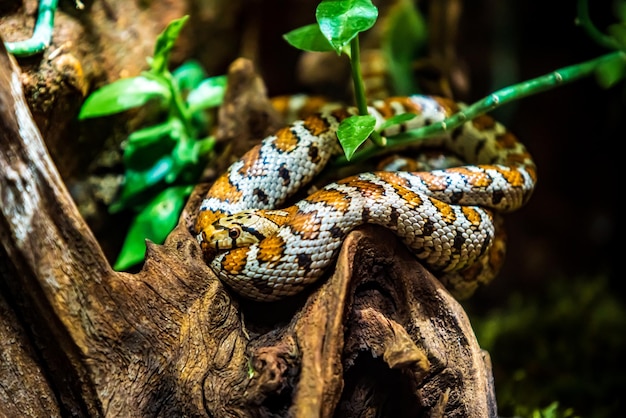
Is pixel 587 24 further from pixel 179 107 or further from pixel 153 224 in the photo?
pixel 153 224

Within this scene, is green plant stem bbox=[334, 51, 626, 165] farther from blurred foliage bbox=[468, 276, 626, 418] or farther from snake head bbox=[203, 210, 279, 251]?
blurred foliage bbox=[468, 276, 626, 418]

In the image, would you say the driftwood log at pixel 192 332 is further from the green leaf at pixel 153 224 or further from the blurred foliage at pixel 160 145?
the blurred foliage at pixel 160 145

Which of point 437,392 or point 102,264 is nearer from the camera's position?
point 102,264

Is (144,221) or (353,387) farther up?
(144,221)

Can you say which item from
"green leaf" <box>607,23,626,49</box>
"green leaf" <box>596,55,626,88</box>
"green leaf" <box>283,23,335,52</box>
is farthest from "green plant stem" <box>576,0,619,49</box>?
"green leaf" <box>283,23,335,52</box>

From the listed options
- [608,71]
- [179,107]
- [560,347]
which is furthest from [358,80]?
[560,347]

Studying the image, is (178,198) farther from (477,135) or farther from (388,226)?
(477,135)

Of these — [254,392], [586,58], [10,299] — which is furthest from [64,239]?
[586,58]
